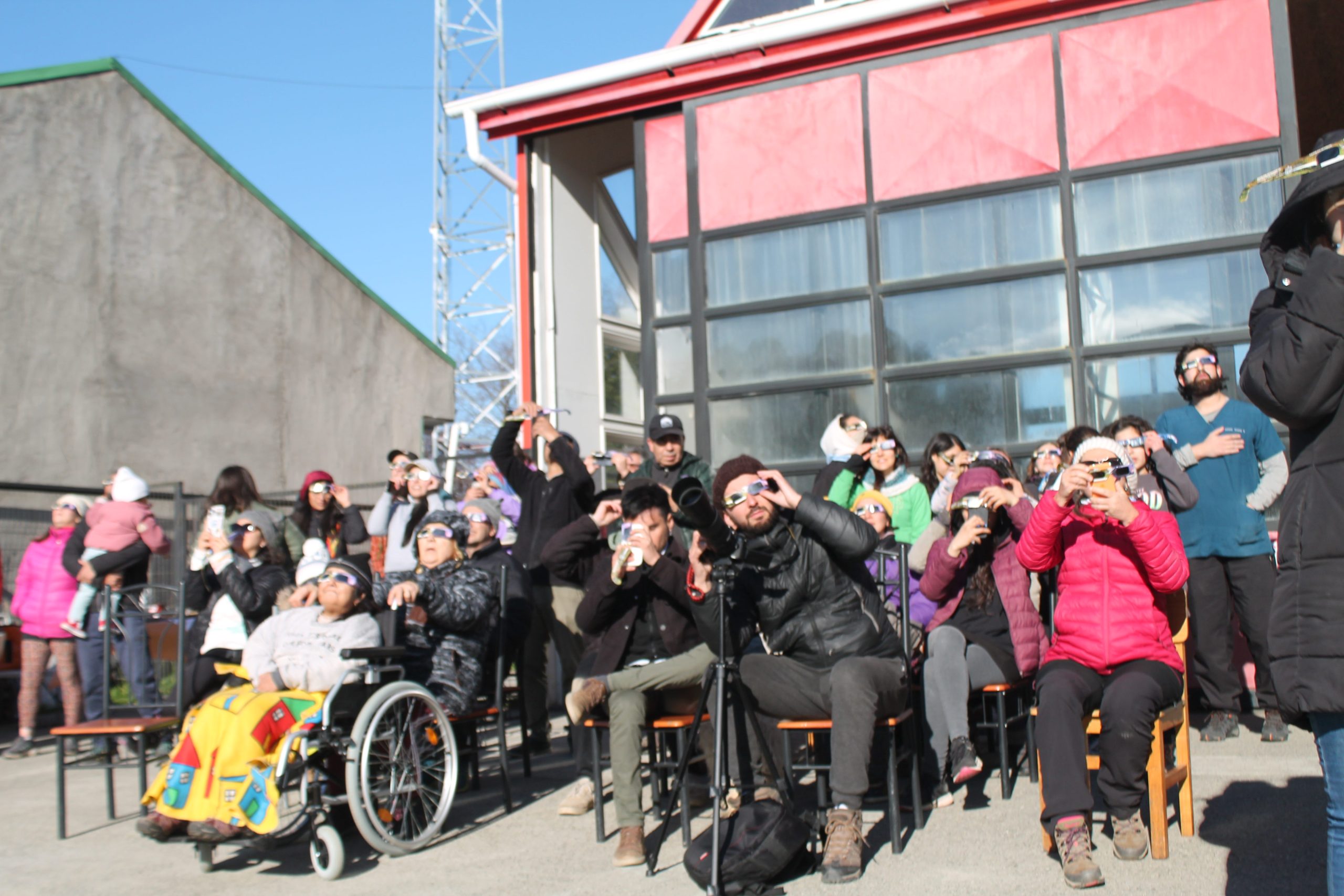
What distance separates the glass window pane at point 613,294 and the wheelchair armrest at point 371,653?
6040 mm

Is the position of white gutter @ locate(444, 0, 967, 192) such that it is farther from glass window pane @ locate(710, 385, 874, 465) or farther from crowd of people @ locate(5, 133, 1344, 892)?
crowd of people @ locate(5, 133, 1344, 892)

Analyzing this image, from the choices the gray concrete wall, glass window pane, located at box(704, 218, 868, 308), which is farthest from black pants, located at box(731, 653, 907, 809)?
the gray concrete wall

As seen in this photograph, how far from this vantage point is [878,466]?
21.4ft

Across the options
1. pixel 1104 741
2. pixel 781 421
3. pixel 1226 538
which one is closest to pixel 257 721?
pixel 1104 741

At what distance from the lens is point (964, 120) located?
329 inches

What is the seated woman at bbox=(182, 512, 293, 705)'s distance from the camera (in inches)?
250

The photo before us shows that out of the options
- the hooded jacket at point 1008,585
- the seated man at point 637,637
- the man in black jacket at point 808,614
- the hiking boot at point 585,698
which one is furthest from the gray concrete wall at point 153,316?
the hooded jacket at point 1008,585

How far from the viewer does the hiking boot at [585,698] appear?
4.89 metres

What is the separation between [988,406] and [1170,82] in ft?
8.00

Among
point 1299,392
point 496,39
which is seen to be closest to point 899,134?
point 1299,392

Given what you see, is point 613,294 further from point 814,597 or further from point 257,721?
point 257,721

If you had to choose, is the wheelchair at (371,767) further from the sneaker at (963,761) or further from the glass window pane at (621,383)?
the glass window pane at (621,383)

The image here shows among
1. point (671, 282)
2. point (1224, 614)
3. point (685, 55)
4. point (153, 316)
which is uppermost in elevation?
point (685, 55)

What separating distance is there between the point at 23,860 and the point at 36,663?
3055 mm
